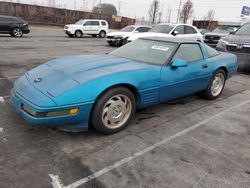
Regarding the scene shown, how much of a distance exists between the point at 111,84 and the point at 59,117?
78cm

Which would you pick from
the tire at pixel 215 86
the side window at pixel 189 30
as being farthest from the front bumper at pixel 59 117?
the side window at pixel 189 30

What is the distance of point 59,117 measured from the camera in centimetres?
276

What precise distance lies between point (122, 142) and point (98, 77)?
916 mm

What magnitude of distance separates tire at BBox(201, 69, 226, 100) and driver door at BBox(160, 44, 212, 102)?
8.3 inches

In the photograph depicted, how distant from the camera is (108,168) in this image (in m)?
2.56

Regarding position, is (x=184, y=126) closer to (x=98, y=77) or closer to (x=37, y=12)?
(x=98, y=77)

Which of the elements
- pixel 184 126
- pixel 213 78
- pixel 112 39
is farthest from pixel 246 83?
pixel 112 39

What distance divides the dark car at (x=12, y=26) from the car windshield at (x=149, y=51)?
14.9m

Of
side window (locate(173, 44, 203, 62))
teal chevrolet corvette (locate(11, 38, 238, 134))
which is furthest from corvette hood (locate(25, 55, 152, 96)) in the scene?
side window (locate(173, 44, 203, 62))

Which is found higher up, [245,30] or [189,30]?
[245,30]

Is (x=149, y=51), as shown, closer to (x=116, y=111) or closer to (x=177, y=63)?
(x=177, y=63)

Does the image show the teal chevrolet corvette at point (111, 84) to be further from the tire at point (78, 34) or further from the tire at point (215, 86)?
the tire at point (78, 34)

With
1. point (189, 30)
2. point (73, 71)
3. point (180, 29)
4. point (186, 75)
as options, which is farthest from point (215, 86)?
point (189, 30)

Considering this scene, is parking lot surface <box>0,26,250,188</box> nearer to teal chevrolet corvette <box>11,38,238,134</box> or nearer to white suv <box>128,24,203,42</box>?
teal chevrolet corvette <box>11,38,238,134</box>
